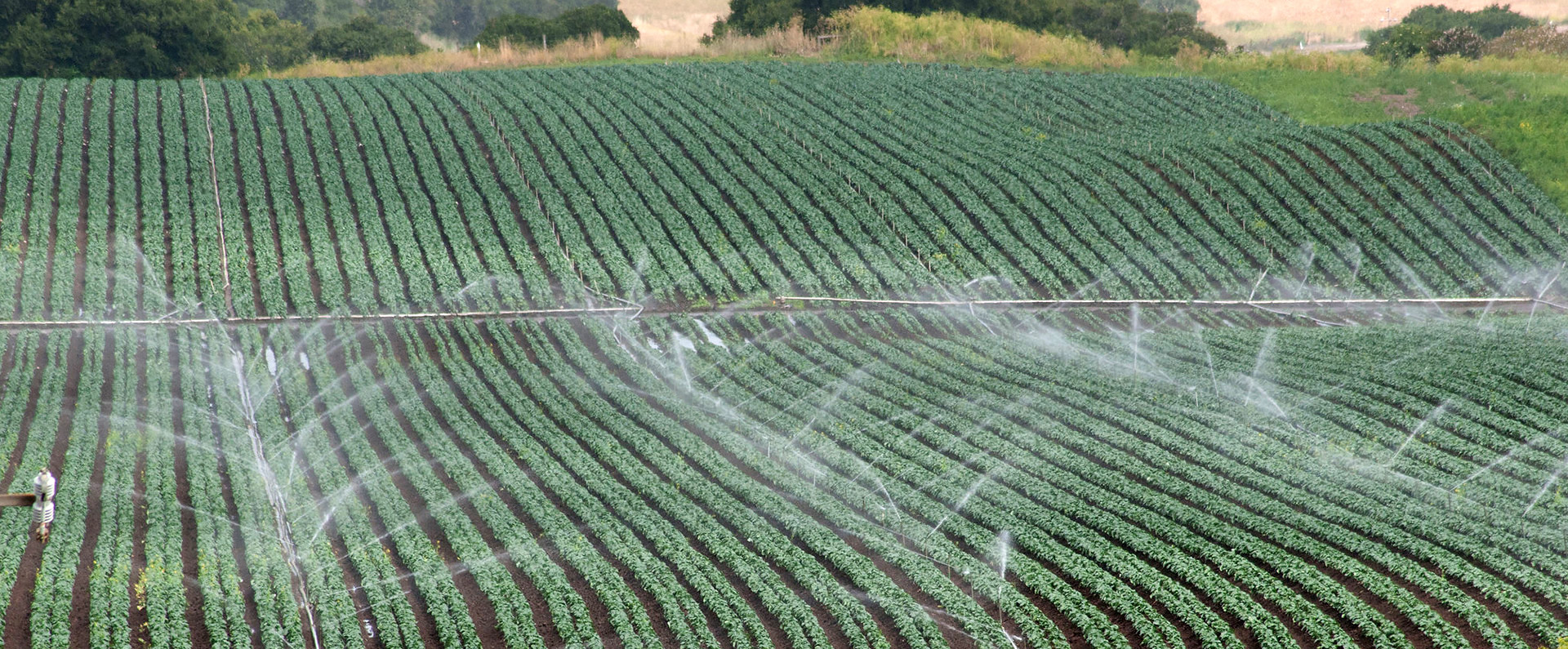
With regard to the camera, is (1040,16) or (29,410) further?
(1040,16)

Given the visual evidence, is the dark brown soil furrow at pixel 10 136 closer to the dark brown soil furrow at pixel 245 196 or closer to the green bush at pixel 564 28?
the dark brown soil furrow at pixel 245 196

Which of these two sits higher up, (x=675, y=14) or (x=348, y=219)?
(x=675, y=14)

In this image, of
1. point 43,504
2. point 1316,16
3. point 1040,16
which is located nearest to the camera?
point 43,504

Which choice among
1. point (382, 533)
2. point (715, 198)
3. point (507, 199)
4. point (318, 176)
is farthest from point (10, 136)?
point (382, 533)

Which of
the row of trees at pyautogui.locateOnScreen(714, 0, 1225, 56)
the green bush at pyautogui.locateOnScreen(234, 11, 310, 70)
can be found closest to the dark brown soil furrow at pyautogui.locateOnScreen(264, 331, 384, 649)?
the row of trees at pyautogui.locateOnScreen(714, 0, 1225, 56)

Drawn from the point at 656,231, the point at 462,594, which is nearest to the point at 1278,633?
the point at 462,594

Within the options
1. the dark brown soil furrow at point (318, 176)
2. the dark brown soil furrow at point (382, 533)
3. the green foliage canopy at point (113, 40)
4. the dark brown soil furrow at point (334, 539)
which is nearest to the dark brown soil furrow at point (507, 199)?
the dark brown soil furrow at point (318, 176)

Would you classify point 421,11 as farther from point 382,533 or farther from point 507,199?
point 382,533

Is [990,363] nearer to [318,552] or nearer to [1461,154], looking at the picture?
[318,552]
